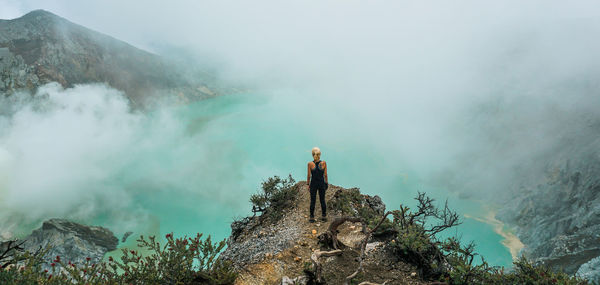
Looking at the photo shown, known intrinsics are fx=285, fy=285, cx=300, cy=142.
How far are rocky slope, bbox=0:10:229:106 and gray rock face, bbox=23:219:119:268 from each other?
A: 4226cm

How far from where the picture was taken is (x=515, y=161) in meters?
56.2

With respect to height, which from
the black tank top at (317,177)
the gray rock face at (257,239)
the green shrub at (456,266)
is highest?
the black tank top at (317,177)

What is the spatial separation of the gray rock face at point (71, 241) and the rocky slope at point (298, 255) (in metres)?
29.6

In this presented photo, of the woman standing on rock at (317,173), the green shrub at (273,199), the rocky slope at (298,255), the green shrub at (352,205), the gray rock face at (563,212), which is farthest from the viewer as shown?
the gray rock face at (563,212)

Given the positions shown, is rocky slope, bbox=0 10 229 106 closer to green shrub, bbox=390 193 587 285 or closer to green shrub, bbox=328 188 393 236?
green shrub, bbox=328 188 393 236

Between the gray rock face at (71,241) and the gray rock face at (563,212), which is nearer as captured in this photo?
the gray rock face at (563,212)

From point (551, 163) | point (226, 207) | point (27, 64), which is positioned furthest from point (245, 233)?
point (27, 64)

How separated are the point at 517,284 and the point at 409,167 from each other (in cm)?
7552

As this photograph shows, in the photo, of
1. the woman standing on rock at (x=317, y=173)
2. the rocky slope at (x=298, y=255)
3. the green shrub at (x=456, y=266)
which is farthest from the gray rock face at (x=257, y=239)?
the green shrub at (x=456, y=266)

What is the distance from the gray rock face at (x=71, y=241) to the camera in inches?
1216

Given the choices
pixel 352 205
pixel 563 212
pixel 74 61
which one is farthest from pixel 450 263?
pixel 74 61

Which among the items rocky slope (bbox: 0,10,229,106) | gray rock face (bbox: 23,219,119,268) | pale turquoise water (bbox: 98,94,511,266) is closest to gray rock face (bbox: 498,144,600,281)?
pale turquoise water (bbox: 98,94,511,266)

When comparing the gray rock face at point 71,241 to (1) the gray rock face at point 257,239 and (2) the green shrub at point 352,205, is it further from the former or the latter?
(2) the green shrub at point 352,205

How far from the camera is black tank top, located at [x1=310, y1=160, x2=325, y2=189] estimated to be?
905cm
